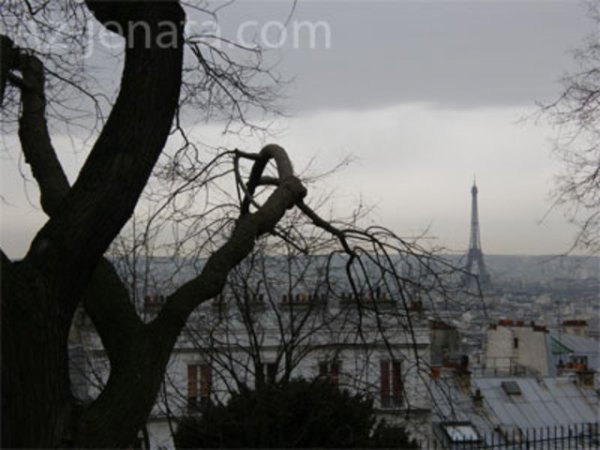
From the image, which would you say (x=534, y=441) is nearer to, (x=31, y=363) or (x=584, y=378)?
(x=31, y=363)

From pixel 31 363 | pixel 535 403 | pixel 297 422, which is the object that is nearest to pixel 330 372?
pixel 297 422

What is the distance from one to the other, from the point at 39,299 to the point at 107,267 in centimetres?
108

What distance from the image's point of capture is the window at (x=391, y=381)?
6.09 metres

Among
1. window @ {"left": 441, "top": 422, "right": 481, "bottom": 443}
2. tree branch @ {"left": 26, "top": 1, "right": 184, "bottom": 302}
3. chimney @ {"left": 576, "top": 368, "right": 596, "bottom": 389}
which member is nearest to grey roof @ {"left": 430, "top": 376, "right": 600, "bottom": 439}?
chimney @ {"left": 576, "top": 368, "right": 596, "bottom": 389}

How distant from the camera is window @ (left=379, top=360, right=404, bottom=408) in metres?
6.09

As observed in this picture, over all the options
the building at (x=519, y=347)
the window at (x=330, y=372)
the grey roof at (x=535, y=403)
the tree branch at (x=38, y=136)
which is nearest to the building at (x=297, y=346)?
the window at (x=330, y=372)

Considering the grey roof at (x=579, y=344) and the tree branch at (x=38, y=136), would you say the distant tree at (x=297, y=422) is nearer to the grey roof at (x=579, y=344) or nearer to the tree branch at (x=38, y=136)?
the tree branch at (x=38, y=136)

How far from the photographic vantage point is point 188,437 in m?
6.83

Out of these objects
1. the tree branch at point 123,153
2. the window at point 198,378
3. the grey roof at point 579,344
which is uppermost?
the tree branch at point 123,153

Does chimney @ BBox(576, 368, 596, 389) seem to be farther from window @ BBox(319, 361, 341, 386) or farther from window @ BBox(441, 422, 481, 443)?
window @ BBox(319, 361, 341, 386)

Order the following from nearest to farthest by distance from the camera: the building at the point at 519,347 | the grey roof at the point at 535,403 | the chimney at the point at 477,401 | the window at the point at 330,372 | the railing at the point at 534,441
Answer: the window at the point at 330,372 < the railing at the point at 534,441 < the chimney at the point at 477,401 < the grey roof at the point at 535,403 < the building at the point at 519,347

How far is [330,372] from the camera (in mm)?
7539

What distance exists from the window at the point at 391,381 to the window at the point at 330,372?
0.47m

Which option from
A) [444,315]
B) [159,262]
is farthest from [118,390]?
[159,262]
